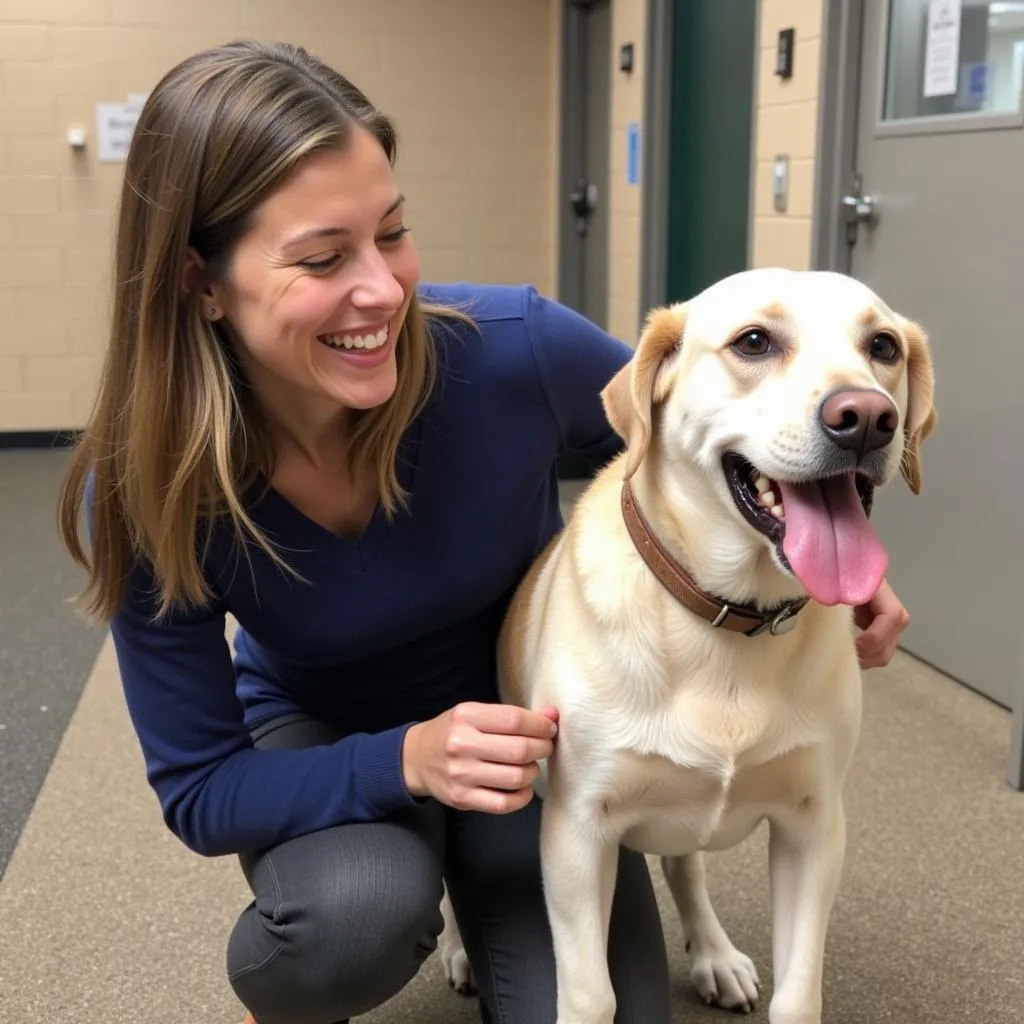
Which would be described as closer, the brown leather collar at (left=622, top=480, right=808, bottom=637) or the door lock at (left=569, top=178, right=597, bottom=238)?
the brown leather collar at (left=622, top=480, right=808, bottom=637)

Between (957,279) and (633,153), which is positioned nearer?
(957,279)

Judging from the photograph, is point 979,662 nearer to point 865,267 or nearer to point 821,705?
point 865,267

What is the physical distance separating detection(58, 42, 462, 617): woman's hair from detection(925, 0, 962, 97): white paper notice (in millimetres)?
1881

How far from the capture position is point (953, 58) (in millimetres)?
2738

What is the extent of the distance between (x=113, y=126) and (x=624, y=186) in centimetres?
246

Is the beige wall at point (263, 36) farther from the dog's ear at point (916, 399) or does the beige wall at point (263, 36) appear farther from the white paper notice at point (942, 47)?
the dog's ear at point (916, 399)

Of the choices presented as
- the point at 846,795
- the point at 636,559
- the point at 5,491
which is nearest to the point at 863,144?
the point at 846,795

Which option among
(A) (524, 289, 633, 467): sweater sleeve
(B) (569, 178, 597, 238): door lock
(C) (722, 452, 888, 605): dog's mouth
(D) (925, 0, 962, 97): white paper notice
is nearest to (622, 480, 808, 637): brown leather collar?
(C) (722, 452, 888, 605): dog's mouth

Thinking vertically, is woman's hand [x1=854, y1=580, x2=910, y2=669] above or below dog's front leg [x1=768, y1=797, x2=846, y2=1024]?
above

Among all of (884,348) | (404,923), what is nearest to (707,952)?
(404,923)

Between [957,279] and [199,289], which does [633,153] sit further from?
[199,289]

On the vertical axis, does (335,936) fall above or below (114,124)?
below

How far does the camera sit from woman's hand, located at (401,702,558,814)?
4.00ft

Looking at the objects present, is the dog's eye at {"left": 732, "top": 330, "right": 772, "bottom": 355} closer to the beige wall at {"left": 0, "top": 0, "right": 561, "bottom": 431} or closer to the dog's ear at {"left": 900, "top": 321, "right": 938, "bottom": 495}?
the dog's ear at {"left": 900, "top": 321, "right": 938, "bottom": 495}
